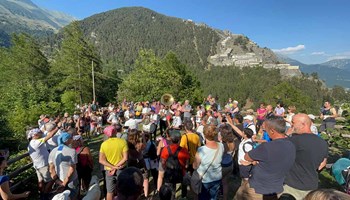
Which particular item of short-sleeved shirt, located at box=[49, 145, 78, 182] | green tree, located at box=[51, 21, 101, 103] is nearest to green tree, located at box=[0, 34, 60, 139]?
green tree, located at box=[51, 21, 101, 103]

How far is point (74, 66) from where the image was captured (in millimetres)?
39531

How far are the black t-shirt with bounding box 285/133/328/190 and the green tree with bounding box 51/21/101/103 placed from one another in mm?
38546

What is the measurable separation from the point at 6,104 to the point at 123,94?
2018 centimetres

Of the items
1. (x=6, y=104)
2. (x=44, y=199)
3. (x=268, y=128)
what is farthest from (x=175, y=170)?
(x=6, y=104)

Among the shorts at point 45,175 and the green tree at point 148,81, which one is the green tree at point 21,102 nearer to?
the shorts at point 45,175

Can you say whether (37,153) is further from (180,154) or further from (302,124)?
(302,124)

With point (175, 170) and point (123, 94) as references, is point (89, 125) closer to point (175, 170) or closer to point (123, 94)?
point (175, 170)

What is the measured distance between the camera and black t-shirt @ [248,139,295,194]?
10.5ft

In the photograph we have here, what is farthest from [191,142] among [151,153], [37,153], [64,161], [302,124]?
[37,153]

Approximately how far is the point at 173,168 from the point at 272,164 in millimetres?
2095

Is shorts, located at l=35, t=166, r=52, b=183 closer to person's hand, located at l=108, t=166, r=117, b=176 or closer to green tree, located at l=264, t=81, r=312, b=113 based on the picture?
person's hand, located at l=108, t=166, r=117, b=176

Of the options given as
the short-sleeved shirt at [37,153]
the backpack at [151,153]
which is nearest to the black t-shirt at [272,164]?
the backpack at [151,153]

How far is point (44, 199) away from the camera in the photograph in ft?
17.0

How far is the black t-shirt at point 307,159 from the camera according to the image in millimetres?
3404
